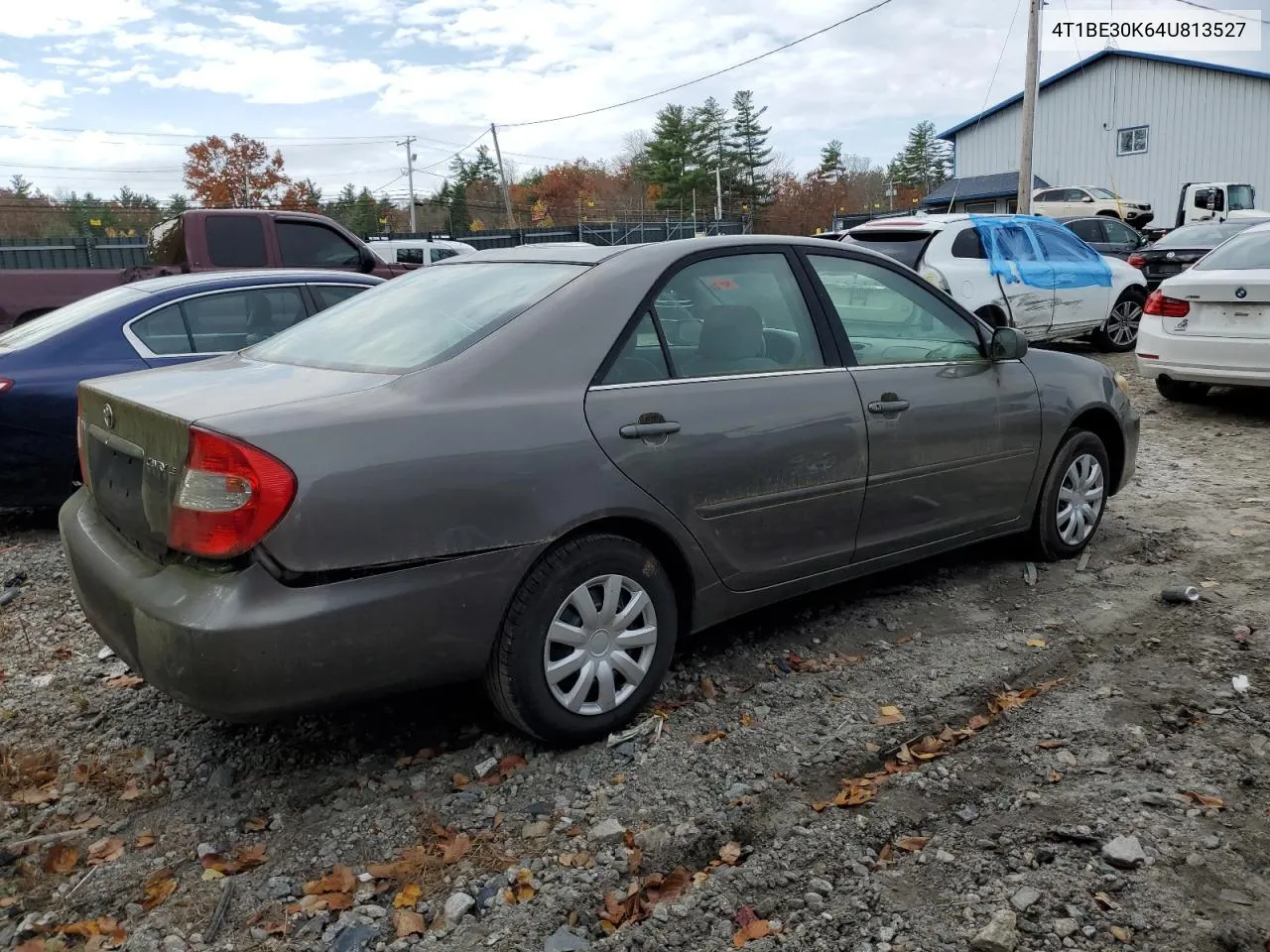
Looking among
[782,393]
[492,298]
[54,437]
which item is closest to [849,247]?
[782,393]

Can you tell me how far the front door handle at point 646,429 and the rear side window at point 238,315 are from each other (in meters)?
3.32

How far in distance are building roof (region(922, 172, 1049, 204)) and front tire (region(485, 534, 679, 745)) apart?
42897 millimetres

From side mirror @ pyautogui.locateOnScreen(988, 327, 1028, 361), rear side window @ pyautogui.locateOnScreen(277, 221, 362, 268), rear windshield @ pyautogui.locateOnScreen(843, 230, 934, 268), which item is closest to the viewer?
side mirror @ pyautogui.locateOnScreen(988, 327, 1028, 361)

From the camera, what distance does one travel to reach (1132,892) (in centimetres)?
252

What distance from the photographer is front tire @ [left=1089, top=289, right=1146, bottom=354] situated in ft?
40.3

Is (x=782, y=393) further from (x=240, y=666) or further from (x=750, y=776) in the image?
(x=240, y=666)

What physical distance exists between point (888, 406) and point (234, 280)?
404 centimetres

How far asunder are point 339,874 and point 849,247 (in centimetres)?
298

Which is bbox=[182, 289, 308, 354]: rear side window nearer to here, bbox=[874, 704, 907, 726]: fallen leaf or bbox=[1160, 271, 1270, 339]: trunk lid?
bbox=[874, 704, 907, 726]: fallen leaf

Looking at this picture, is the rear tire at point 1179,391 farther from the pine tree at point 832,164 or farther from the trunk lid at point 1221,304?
the pine tree at point 832,164

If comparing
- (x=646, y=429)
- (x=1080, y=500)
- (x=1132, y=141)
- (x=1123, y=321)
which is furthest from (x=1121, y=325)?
(x=1132, y=141)

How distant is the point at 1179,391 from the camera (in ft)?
30.7

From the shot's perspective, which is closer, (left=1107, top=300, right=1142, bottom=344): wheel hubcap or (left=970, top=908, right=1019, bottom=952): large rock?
(left=970, top=908, right=1019, bottom=952): large rock

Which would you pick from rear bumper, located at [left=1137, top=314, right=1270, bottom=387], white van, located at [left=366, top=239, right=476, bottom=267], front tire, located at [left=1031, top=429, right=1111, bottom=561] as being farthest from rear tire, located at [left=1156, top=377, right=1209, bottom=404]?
white van, located at [left=366, top=239, right=476, bottom=267]
